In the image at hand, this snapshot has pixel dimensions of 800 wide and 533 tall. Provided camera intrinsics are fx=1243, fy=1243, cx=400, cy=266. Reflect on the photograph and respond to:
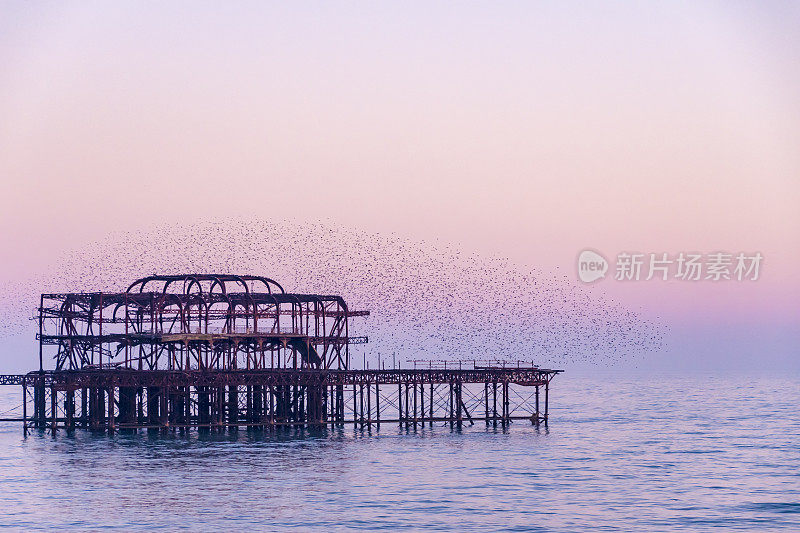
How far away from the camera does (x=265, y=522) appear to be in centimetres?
5609

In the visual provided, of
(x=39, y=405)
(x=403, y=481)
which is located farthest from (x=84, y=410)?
(x=403, y=481)

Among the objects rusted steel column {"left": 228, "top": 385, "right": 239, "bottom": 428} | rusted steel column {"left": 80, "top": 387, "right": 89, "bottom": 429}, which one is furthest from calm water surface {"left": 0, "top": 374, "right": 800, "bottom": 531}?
rusted steel column {"left": 228, "top": 385, "right": 239, "bottom": 428}

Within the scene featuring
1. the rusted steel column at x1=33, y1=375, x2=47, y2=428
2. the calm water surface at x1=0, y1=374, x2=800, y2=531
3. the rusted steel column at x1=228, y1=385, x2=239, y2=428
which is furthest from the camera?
the rusted steel column at x1=228, y1=385, x2=239, y2=428

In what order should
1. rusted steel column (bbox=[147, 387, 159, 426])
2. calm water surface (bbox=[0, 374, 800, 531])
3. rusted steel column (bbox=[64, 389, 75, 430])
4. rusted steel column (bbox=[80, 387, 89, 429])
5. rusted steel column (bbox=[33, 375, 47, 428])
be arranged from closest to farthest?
calm water surface (bbox=[0, 374, 800, 531]), rusted steel column (bbox=[64, 389, 75, 430]), rusted steel column (bbox=[147, 387, 159, 426]), rusted steel column (bbox=[33, 375, 47, 428]), rusted steel column (bbox=[80, 387, 89, 429])

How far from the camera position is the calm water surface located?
57.2 meters

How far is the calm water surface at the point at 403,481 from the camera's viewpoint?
188 ft

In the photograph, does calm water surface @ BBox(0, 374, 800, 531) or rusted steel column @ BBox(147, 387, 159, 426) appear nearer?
calm water surface @ BBox(0, 374, 800, 531)

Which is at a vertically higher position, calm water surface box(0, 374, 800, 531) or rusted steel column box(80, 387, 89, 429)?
rusted steel column box(80, 387, 89, 429)

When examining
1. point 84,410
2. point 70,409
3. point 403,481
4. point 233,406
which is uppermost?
point 70,409

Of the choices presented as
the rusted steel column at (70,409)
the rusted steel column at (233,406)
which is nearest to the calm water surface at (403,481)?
the rusted steel column at (70,409)

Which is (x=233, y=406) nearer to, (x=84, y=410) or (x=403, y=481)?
(x=84, y=410)

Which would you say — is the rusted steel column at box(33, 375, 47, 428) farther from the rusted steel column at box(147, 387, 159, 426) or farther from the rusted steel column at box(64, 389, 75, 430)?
the rusted steel column at box(147, 387, 159, 426)

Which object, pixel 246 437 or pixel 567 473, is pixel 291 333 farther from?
pixel 567 473

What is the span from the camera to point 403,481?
68500 millimetres
